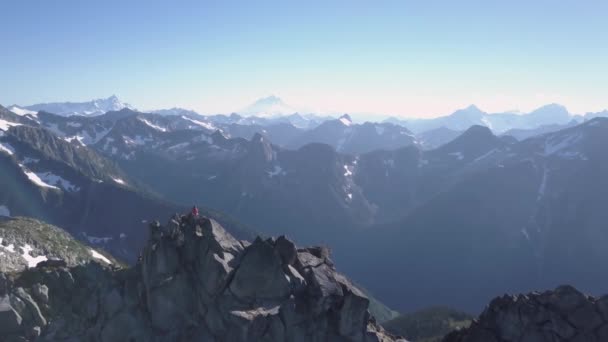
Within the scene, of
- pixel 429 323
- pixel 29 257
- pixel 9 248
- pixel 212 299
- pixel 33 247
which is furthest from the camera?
pixel 429 323

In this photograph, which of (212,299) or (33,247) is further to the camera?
(33,247)

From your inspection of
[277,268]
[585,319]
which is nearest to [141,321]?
[277,268]

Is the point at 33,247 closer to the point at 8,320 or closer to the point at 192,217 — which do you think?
the point at 8,320

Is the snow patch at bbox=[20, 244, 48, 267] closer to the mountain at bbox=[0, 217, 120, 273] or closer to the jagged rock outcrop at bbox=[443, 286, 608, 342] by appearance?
the mountain at bbox=[0, 217, 120, 273]

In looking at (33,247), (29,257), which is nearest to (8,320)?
(29,257)

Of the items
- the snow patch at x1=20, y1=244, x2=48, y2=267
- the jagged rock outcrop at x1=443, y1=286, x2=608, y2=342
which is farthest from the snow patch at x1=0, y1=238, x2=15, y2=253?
the jagged rock outcrop at x1=443, y1=286, x2=608, y2=342

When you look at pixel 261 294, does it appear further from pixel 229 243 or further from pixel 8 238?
pixel 8 238
